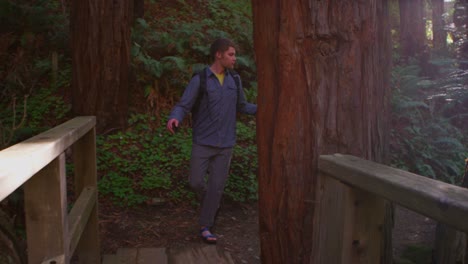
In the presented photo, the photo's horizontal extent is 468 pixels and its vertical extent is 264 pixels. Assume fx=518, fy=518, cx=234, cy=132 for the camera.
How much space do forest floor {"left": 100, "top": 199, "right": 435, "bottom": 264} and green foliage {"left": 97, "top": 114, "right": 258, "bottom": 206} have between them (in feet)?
0.77

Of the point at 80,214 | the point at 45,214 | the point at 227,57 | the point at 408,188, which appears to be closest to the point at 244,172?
the point at 227,57

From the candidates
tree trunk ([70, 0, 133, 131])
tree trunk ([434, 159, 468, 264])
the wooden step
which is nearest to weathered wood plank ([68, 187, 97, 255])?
the wooden step

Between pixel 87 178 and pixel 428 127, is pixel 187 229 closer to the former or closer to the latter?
pixel 87 178

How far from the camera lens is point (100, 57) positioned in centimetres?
854

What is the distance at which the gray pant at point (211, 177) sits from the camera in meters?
5.88

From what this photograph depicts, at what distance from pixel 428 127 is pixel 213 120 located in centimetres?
673

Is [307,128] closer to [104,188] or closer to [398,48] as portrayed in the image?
[104,188]

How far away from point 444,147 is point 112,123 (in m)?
6.66

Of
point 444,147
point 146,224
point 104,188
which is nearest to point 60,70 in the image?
point 104,188

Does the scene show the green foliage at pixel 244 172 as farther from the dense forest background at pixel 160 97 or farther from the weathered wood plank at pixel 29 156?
the weathered wood plank at pixel 29 156

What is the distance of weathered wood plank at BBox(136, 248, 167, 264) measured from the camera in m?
5.15

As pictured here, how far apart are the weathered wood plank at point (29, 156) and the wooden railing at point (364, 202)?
4.25 ft

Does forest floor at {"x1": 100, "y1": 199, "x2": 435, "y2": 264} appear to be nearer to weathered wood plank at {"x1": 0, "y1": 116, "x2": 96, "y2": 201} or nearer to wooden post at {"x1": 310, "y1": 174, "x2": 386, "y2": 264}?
weathered wood plank at {"x1": 0, "y1": 116, "x2": 96, "y2": 201}

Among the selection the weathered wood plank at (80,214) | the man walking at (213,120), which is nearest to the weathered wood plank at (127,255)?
the weathered wood plank at (80,214)
